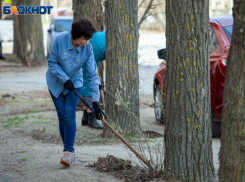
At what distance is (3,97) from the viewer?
1148 centimetres

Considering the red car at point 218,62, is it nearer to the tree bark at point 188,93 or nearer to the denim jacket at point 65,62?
the denim jacket at point 65,62

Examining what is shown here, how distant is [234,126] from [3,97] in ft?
28.8

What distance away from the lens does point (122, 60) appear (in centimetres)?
706

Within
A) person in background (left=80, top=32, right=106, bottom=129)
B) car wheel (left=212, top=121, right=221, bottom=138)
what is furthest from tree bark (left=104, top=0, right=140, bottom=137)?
car wheel (left=212, top=121, right=221, bottom=138)

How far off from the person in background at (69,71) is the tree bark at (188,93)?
108 cm

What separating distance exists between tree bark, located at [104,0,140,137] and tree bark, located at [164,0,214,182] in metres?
2.26

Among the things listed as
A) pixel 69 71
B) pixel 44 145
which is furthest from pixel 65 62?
pixel 44 145

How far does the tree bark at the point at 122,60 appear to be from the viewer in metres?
7.00

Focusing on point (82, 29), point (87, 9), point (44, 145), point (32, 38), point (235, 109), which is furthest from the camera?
point (32, 38)

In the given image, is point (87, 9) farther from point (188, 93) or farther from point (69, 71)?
point (188, 93)

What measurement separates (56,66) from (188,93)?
161 cm

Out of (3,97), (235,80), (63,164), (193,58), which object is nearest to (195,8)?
(193,58)

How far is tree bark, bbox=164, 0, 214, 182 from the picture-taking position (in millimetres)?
4520

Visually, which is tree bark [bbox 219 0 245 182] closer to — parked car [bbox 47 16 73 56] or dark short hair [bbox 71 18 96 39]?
dark short hair [bbox 71 18 96 39]
